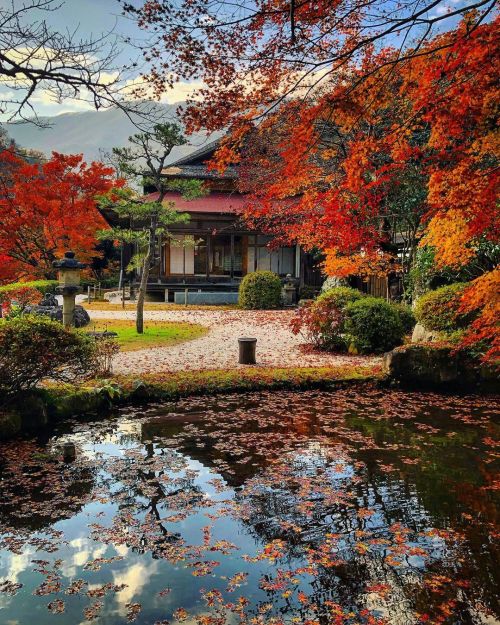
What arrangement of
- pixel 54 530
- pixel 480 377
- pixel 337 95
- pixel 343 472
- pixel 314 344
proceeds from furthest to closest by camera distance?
pixel 314 344 → pixel 480 377 → pixel 337 95 → pixel 343 472 → pixel 54 530

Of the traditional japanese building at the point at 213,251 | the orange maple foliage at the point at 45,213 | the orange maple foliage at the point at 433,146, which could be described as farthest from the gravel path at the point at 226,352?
the traditional japanese building at the point at 213,251

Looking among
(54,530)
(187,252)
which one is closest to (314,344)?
(54,530)

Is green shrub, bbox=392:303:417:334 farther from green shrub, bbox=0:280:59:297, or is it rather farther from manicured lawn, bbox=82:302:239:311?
green shrub, bbox=0:280:59:297

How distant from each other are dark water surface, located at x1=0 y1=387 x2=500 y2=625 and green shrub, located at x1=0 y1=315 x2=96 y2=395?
824mm

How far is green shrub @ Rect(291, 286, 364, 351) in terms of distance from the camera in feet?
42.3

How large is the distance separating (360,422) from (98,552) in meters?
4.58


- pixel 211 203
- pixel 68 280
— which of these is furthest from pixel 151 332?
pixel 211 203

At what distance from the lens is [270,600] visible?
140 inches

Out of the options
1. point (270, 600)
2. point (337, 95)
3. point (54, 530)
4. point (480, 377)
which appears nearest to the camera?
point (270, 600)

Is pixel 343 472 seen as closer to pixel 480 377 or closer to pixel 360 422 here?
pixel 360 422

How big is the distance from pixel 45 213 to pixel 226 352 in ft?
47.0

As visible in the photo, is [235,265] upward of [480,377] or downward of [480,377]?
upward

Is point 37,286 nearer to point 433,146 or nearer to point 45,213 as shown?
point 45,213

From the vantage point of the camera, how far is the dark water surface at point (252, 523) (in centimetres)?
354
